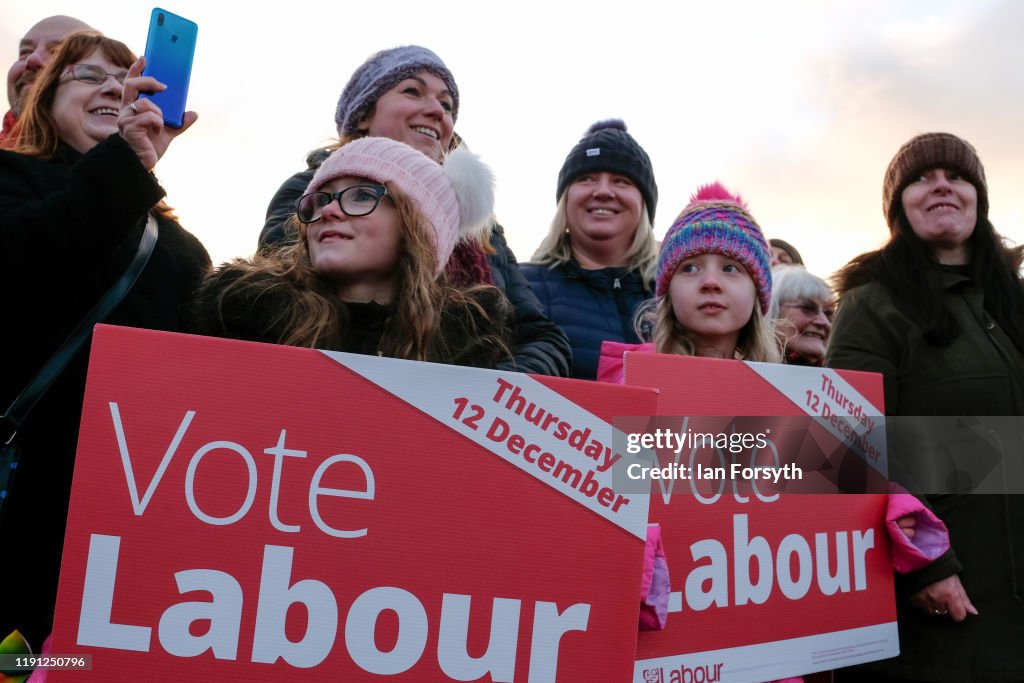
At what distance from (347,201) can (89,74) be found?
35.3 inches

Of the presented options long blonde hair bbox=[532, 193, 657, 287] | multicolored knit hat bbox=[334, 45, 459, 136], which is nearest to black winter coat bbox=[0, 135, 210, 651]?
multicolored knit hat bbox=[334, 45, 459, 136]

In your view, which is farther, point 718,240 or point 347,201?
point 718,240

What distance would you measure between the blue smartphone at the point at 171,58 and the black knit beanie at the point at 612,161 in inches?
75.1

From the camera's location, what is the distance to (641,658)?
1941mm

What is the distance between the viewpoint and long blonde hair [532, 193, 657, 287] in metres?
3.59

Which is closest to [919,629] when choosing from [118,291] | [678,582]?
[678,582]

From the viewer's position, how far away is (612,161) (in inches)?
145

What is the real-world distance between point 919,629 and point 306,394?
6.97ft

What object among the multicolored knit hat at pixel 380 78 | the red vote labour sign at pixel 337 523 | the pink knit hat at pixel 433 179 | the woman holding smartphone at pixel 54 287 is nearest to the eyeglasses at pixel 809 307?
the multicolored knit hat at pixel 380 78

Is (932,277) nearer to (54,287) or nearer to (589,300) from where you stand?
(589,300)

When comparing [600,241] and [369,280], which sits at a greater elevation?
[600,241]

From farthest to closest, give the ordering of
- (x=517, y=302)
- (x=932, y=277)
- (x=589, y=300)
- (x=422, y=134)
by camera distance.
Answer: (x=589, y=300)
(x=422, y=134)
(x=932, y=277)
(x=517, y=302)

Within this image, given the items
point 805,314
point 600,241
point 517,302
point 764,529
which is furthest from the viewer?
point 805,314

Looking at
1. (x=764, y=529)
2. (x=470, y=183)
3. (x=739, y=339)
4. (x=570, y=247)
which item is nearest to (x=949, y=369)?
(x=739, y=339)
